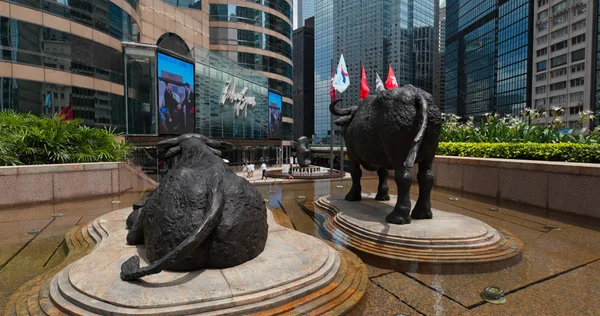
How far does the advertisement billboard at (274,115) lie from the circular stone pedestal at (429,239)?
35.4 meters

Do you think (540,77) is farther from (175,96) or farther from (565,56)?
(175,96)

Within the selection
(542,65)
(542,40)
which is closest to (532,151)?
(542,65)

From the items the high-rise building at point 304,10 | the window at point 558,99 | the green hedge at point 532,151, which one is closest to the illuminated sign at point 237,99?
the green hedge at point 532,151

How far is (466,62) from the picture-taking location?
9688 cm

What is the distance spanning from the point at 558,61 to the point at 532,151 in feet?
252

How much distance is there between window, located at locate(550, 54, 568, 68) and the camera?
63.7 m

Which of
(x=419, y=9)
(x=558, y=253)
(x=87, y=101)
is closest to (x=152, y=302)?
(x=558, y=253)

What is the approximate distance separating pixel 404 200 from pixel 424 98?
61.4 inches

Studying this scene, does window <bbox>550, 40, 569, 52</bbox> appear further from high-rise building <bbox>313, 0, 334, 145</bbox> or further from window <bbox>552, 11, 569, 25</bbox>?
high-rise building <bbox>313, 0, 334, 145</bbox>

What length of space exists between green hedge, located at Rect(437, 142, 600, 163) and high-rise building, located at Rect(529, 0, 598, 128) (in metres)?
65.3

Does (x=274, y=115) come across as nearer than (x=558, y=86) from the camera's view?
Yes

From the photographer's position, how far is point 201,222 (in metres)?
2.71

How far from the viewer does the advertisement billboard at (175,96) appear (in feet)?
76.8

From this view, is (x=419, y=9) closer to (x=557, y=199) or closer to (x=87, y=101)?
(x=87, y=101)
